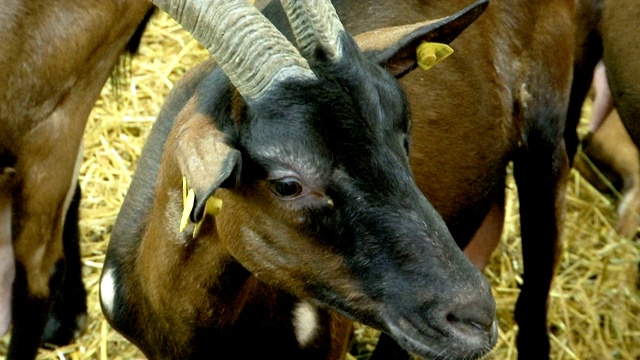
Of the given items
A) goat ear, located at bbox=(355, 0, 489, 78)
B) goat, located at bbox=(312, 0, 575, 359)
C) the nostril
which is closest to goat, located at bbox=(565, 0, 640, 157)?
goat, located at bbox=(312, 0, 575, 359)

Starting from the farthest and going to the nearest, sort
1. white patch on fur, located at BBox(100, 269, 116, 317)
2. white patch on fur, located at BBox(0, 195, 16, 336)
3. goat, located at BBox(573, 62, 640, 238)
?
goat, located at BBox(573, 62, 640, 238) < white patch on fur, located at BBox(0, 195, 16, 336) < white patch on fur, located at BBox(100, 269, 116, 317)

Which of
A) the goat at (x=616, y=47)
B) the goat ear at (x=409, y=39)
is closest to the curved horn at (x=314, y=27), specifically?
the goat ear at (x=409, y=39)

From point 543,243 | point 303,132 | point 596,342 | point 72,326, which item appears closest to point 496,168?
point 543,243

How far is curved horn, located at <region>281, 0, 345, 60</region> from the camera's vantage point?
7.43 ft

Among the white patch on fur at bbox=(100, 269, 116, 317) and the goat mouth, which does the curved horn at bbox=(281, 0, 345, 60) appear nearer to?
the goat mouth

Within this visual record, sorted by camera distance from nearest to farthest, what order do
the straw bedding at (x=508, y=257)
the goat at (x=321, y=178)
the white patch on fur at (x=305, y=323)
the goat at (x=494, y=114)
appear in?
the goat at (x=321, y=178) → the white patch on fur at (x=305, y=323) → the goat at (x=494, y=114) → the straw bedding at (x=508, y=257)

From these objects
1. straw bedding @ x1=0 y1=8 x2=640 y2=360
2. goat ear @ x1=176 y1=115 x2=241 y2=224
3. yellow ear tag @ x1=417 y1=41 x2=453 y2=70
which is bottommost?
straw bedding @ x1=0 y1=8 x2=640 y2=360

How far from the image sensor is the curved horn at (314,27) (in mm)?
2264

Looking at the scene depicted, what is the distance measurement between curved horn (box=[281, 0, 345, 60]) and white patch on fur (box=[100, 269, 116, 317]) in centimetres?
104

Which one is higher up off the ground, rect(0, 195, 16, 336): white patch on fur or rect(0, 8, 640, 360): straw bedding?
rect(0, 195, 16, 336): white patch on fur

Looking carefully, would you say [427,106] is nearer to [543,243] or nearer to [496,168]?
[496,168]

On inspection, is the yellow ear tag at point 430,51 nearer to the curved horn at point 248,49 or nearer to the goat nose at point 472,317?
the curved horn at point 248,49

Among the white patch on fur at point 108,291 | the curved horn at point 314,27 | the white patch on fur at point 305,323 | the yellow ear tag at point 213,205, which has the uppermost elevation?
the curved horn at point 314,27

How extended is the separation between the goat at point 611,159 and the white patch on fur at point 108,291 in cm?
273
